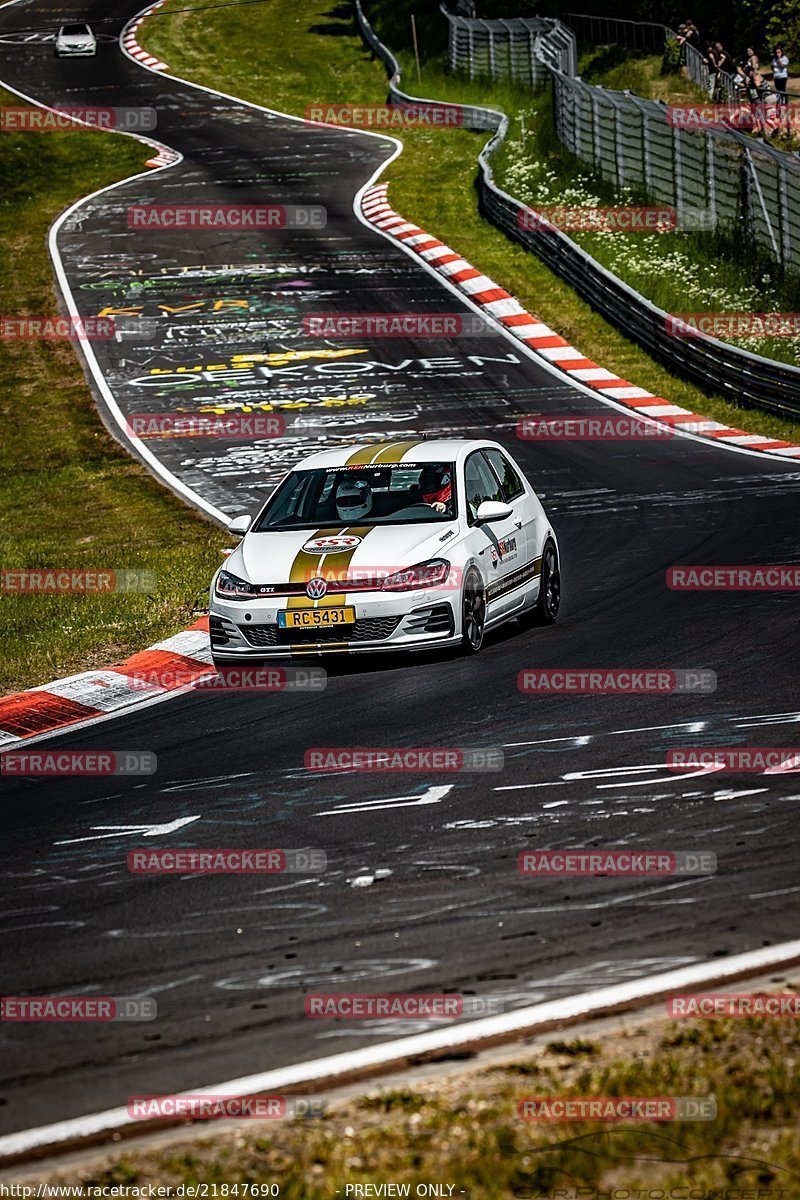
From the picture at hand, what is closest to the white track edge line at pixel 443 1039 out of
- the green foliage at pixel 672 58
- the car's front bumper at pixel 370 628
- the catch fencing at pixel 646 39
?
the car's front bumper at pixel 370 628

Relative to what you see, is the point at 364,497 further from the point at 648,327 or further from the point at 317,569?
the point at 648,327

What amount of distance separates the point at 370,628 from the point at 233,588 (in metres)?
1.08

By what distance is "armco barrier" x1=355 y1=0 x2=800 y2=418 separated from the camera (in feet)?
70.4

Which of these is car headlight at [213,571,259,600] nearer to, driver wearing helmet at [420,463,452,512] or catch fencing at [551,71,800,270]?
driver wearing helmet at [420,463,452,512]

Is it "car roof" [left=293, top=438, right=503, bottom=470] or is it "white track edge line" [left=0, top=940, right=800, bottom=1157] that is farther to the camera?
"car roof" [left=293, top=438, right=503, bottom=470]

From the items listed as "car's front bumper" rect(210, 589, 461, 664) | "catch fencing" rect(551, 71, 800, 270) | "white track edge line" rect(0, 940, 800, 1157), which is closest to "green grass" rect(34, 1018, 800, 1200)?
"white track edge line" rect(0, 940, 800, 1157)

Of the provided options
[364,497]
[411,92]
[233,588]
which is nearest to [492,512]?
Result: [364,497]

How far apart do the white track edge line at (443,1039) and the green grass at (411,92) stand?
1578cm

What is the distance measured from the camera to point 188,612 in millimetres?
13555

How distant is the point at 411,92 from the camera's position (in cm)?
4681

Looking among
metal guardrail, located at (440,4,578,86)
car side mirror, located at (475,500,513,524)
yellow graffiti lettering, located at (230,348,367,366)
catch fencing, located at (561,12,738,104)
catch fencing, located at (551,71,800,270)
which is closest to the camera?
car side mirror, located at (475,500,513,524)

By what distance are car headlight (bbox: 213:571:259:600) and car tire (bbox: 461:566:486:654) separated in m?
1.43

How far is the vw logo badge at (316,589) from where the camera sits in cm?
1109

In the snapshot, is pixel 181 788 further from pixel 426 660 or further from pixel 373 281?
pixel 373 281
